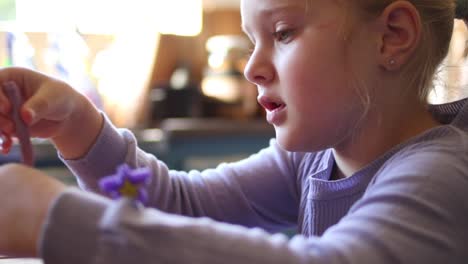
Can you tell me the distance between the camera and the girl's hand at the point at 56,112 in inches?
20.7

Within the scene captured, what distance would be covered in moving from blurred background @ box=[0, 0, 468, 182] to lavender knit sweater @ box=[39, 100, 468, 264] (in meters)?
0.98

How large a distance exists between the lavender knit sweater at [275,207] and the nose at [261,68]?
0.14 meters

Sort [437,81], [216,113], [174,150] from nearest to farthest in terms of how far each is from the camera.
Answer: [437,81]
[174,150]
[216,113]

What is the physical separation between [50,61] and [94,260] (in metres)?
1.66

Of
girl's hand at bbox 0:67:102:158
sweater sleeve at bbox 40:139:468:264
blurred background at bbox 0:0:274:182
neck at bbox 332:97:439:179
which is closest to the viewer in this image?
sweater sleeve at bbox 40:139:468:264

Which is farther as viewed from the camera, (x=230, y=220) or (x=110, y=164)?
(x=230, y=220)

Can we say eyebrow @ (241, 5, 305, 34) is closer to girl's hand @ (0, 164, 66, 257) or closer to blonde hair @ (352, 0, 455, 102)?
blonde hair @ (352, 0, 455, 102)

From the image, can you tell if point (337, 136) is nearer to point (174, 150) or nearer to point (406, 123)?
point (406, 123)

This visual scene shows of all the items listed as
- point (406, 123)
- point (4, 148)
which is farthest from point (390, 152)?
point (4, 148)

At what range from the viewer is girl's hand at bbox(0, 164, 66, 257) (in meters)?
0.39

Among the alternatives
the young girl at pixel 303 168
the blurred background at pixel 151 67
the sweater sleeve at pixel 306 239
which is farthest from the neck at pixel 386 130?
the blurred background at pixel 151 67

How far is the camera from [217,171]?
808mm

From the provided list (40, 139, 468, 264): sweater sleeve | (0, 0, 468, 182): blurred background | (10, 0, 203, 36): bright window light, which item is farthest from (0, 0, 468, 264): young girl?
(10, 0, 203, 36): bright window light

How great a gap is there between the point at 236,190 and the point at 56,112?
28 cm
